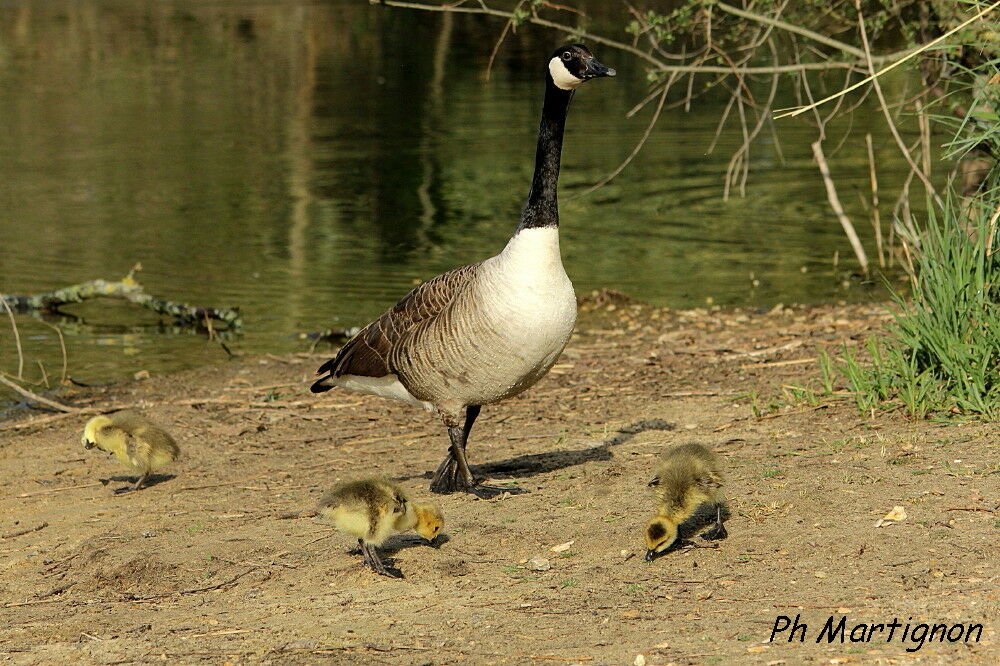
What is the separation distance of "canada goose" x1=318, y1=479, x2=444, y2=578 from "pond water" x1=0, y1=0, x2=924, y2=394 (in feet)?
22.7

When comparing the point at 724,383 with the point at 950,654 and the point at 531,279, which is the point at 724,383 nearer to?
the point at 531,279

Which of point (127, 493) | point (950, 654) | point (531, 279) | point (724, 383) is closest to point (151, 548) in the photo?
point (127, 493)

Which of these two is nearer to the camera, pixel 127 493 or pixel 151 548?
pixel 151 548

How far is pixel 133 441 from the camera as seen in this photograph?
26.3 ft

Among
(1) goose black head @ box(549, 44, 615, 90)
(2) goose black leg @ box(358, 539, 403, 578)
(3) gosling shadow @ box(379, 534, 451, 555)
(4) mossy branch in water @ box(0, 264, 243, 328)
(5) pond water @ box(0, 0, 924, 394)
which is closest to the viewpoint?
(2) goose black leg @ box(358, 539, 403, 578)

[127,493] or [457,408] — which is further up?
[457,408]

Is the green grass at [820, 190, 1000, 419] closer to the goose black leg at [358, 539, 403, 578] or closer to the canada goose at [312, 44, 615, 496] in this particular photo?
the canada goose at [312, 44, 615, 496]

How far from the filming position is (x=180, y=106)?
31375 mm

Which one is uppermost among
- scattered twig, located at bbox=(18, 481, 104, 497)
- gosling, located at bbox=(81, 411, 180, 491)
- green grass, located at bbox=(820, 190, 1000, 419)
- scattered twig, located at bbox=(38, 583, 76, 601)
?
green grass, located at bbox=(820, 190, 1000, 419)

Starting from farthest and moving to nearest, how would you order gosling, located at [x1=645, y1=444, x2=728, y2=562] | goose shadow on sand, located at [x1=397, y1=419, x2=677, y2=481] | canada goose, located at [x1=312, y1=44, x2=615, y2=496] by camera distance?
goose shadow on sand, located at [x1=397, y1=419, x2=677, y2=481], canada goose, located at [x1=312, y1=44, x2=615, y2=496], gosling, located at [x1=645, y1=444, x2=728, y2=562]

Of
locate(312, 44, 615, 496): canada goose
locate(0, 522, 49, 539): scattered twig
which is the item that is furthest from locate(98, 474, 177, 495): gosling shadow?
locate(312, 44, 615, 496): canada goose

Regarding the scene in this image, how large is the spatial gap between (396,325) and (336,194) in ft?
46.4

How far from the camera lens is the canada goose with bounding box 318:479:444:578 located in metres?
5.85

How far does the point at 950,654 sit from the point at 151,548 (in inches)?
162
